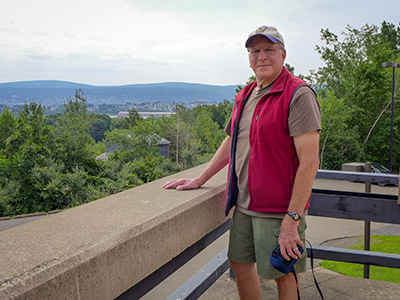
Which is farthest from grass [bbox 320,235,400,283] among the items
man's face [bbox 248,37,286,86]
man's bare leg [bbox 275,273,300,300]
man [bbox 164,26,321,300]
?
man's face [bbox 248,37,286,86]

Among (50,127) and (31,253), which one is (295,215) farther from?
(50,127)

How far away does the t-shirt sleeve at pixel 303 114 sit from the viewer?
2.01 m

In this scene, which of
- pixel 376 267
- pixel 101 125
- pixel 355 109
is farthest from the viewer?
pixel 101 125

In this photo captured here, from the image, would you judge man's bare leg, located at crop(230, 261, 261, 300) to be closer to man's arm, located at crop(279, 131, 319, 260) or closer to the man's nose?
man's arm, located at crop(279, 131, 319, 260)

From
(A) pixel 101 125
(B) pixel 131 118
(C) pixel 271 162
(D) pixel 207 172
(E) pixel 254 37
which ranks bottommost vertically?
(A) pixel 101 125

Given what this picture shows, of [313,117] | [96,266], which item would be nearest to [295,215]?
[313,117]

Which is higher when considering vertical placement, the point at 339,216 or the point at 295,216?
the point at 295,216

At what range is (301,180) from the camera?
80.4 inches

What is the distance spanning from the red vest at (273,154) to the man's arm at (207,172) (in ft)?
1.47

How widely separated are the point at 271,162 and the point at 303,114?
30 centimetres

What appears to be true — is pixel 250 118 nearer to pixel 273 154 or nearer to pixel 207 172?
pixel 273 154

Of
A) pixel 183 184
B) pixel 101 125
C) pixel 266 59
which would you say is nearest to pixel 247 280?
pixel 183 184

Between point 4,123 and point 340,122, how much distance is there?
27.7 meters

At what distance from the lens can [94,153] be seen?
19.0 m
